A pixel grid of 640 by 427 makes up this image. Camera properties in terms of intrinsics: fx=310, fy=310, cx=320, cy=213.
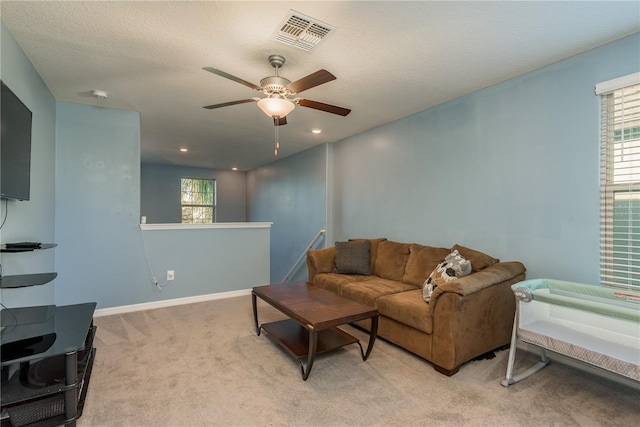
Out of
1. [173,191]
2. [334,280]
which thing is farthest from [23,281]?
[173,191]

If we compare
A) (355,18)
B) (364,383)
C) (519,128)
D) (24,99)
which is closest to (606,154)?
(519,128)

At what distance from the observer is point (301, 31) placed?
6.75 ft

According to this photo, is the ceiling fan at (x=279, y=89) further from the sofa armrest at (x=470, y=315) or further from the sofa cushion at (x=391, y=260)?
the sofa cushion at (x=391, y=260)

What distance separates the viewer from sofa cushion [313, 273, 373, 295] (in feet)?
11.1

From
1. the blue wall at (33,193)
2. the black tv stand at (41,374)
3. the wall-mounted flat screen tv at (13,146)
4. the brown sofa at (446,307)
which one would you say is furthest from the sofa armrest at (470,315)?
A: the blue wall at (33,193)

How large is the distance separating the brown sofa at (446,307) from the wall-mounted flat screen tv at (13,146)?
107 inches

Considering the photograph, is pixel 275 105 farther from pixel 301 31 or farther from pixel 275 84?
pixel 301 31

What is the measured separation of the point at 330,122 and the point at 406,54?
182cm

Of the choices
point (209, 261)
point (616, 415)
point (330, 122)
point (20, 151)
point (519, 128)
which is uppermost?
point (330, 122)

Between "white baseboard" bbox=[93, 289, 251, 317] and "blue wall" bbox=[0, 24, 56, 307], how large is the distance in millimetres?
547

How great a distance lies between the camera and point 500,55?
2418 millimetres

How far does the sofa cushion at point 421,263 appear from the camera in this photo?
10.4 ft

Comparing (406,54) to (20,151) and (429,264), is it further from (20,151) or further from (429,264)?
(20,151)

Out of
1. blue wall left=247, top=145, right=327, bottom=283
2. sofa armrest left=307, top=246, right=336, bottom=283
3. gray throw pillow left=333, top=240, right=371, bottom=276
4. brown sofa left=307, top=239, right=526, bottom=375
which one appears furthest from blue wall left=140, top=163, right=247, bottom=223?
brown sofa left=307, top=239, right=526, bottom=375
